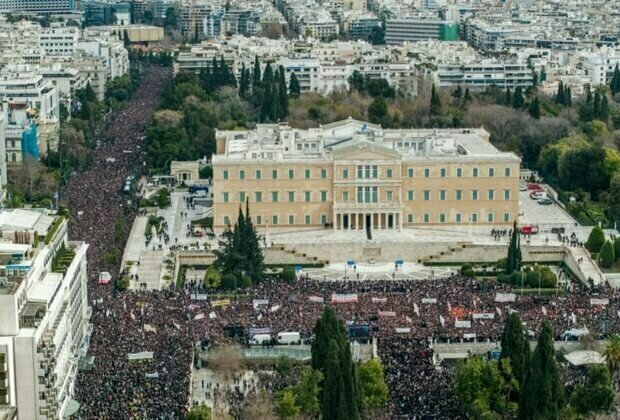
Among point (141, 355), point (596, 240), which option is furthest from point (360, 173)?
point (141, 355)

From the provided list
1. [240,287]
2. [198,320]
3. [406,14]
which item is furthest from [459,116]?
[406,14]

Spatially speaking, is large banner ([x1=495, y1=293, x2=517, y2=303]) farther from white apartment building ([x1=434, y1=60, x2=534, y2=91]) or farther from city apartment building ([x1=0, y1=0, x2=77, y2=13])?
city apartment building ([x1=0, y1=0, x2=77, y2=13])

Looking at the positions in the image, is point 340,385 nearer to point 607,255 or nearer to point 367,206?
point 607,255

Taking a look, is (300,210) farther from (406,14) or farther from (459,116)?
(406,14)

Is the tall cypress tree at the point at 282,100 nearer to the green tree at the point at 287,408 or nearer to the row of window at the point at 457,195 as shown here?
the row of window at the point at 457,195

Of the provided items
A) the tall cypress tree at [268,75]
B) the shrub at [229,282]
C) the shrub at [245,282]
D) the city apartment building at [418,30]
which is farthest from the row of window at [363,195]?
the city apartment building at [418,30]

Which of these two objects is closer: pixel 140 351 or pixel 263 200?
pixel 140 351
